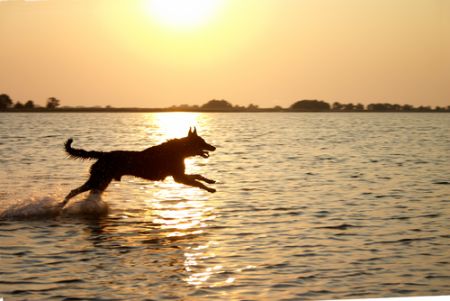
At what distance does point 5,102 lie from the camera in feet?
34.6

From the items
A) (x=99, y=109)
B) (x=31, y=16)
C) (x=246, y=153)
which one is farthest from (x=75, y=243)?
(x=246, y=153)

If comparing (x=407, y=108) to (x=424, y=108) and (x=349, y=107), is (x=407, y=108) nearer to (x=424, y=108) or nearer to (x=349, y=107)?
(x=424, y=108)

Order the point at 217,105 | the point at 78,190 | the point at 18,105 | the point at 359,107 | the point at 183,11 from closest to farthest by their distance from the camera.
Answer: the point at 183,11 → the point at 18,105 → the point at 359,107 → the point at 217,105 → the point at 78,190

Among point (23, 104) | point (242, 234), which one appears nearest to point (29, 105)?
point (23, 104)

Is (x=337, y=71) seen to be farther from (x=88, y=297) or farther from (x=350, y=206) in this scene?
(x=88, y=297)

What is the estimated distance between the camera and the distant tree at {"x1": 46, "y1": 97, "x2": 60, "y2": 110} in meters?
10.2

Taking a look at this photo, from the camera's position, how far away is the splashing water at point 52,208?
1174 centimetres

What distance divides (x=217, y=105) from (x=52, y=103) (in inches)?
83.0

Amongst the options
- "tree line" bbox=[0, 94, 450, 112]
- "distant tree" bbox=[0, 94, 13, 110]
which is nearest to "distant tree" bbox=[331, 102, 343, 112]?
"tree line" bbox=[0, 94, 450, 112]

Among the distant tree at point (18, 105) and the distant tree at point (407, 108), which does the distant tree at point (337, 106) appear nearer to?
the distant tree at point (407, 108)

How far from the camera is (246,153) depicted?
25453 mm

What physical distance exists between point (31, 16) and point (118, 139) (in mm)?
17008

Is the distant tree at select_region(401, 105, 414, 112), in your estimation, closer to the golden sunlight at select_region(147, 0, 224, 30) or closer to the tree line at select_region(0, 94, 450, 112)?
the tree line at select_region(0, 94, 450, 112)

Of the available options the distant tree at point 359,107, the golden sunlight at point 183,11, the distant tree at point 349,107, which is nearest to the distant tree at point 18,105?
the golden sunlight at point 183,11
